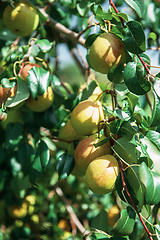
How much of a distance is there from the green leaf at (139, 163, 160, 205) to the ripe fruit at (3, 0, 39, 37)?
771 millimetres

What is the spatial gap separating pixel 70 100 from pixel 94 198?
974 millimetres

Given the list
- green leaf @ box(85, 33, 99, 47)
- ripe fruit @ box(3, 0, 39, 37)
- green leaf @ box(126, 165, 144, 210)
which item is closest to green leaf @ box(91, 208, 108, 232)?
green leaf @ box(126, 165, 144, 210)

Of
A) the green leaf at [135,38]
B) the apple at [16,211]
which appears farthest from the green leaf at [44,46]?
the apple at [16,211]

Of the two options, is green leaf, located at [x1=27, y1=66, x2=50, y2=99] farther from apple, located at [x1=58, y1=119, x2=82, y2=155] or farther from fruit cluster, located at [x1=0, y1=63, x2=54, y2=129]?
apple, located at [x1=58, y1=119, x2=82, y2=155]

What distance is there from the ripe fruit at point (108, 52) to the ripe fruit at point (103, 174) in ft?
0.89

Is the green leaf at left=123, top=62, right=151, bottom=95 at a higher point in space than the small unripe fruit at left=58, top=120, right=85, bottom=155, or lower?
higher

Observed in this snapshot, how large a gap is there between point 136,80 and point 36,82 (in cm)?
33

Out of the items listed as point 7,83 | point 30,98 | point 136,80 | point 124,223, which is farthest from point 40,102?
point 124,223

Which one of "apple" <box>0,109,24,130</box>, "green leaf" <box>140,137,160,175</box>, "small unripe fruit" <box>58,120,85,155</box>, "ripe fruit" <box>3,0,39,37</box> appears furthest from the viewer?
"apple" <box>0,109,24,130</box>

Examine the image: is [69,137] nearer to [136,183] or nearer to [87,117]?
[87,117]

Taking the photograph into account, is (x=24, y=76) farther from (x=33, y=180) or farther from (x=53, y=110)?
(x=33, y=180)

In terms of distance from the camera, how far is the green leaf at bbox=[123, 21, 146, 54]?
0.63 metres

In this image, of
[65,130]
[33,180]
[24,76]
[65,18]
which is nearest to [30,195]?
[33,180]

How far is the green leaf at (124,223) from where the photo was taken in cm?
65
